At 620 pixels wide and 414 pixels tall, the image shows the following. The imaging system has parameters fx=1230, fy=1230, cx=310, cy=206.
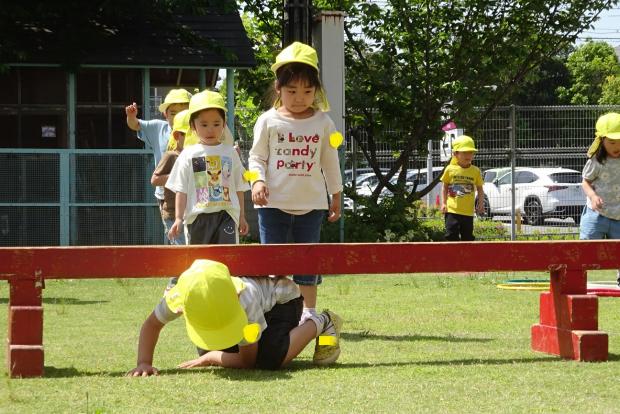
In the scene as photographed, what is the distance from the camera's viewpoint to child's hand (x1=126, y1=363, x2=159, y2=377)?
21.2 ft

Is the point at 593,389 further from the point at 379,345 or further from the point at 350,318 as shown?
the point at 350,318

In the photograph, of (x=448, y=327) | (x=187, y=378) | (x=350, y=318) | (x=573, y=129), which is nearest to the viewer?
(x=187, y=378)

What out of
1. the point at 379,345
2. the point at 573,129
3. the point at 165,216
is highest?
the point at 573,129

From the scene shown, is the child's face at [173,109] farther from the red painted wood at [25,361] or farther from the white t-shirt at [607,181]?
the red painted wood at [25,361]

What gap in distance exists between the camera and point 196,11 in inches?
741

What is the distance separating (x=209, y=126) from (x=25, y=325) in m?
1.90

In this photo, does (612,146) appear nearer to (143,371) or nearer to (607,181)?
(607,181)

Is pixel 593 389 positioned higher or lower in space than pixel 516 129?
lower

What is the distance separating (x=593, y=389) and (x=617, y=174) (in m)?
4.16

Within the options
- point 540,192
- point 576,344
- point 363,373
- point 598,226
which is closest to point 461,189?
point 598,226

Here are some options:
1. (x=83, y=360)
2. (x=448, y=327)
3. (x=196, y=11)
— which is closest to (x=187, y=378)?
(x=83, y=360)

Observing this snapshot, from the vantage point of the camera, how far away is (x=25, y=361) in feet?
21.1

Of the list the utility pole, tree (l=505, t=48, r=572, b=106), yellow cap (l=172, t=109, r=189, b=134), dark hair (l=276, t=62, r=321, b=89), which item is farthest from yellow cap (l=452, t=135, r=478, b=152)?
tree (l=505, t=48, r=572, b=106)

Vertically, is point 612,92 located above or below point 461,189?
above
